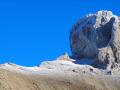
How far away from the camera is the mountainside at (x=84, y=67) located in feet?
440

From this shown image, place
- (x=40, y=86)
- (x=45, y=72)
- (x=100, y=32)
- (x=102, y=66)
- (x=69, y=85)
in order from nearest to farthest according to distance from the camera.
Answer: (x=40, y=86) < (x=69, y=85) < (x=45, y=72) < (x=102, y=66) < (x=100, y=32)

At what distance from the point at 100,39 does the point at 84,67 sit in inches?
671

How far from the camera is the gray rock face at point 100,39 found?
586 ft

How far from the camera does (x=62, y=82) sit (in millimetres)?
142250

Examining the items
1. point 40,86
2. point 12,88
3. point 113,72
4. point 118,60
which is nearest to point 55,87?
point 40,86

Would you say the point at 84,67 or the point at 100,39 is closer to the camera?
the point at 84,67

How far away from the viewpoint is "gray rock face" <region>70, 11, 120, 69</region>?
7032 inches

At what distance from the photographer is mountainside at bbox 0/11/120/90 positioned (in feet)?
440

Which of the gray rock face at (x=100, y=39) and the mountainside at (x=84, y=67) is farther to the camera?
the gray rock face at (x=100, y=39)

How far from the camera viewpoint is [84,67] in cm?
17550

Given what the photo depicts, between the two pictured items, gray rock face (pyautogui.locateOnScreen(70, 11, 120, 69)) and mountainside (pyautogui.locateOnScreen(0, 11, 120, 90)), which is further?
gray rock face (pyautogui.locateOnScreen(70, 11, 120, 69))

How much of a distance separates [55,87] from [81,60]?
56835 mm

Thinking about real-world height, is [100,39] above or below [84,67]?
above

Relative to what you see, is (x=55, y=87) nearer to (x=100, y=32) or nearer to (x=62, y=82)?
(x=62, y=82)
